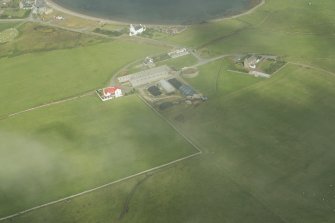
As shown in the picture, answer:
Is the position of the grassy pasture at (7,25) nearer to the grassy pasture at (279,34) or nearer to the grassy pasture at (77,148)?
the grassy pasture at (279,34)

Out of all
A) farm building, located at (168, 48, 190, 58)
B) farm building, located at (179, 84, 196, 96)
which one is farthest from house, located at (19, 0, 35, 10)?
farm building, located at (179, 84, 196, 96)

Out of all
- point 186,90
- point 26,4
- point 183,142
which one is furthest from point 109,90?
point 26,4

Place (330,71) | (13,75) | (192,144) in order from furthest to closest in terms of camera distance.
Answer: (13,75), (330,71), (192,144)

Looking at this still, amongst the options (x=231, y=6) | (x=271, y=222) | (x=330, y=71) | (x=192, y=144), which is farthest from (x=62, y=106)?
(x=231, y=6)

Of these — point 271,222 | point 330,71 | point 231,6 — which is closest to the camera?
point 271,222

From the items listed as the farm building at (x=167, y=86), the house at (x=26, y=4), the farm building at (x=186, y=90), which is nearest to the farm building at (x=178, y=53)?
the farm building at (x=167, y=86)

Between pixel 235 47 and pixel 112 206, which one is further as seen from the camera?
pixel 235 47

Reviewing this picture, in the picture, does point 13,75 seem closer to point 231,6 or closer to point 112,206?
point 112,206
